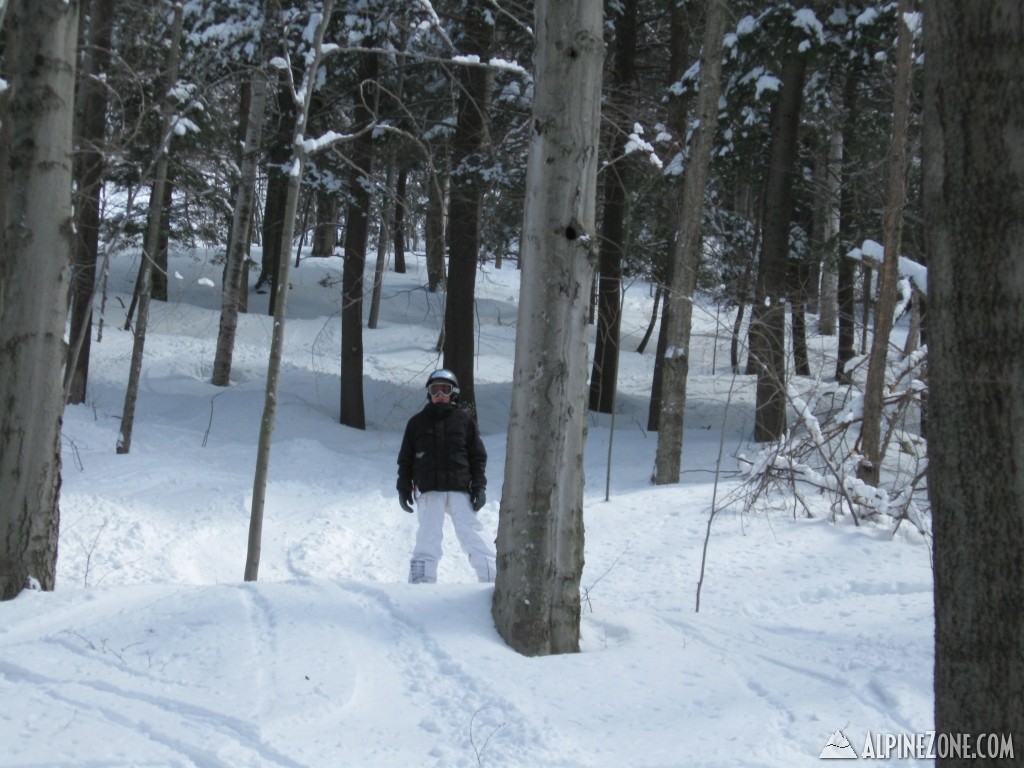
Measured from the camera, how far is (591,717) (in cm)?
394

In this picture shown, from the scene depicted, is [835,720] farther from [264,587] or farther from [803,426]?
[803,426]

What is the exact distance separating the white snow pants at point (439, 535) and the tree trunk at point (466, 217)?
18.9 ft

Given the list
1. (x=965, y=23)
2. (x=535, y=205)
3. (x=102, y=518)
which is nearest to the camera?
(x=965, y=23)

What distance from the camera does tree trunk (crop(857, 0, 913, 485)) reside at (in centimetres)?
901

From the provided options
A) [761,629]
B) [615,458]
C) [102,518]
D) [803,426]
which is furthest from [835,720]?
[615,458]

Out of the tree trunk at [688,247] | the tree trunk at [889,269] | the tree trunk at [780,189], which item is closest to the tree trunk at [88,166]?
the tree trunk at [688,247]

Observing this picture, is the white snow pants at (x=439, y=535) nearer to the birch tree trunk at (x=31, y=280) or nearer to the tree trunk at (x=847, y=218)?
the birch tree trunk at (x=31, y=280)

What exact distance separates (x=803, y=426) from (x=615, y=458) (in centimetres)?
426

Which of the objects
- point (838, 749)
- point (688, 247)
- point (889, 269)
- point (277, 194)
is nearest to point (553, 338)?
point (838, 749)

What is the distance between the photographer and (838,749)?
372 centimetres

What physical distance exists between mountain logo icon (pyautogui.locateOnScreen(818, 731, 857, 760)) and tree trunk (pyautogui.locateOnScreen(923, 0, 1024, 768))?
135cm

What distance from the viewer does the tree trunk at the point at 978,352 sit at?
2.26 metres

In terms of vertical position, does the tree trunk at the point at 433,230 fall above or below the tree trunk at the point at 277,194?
below

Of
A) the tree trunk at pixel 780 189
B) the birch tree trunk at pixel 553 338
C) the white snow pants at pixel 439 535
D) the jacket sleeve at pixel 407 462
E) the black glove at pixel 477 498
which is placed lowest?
the white snow pants at pixel 439 535
